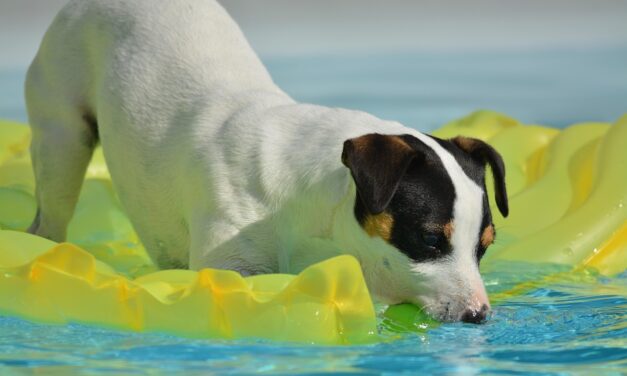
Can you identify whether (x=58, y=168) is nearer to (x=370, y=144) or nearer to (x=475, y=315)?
(x=370, y=144)

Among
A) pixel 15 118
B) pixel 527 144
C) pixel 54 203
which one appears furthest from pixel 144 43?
pixel 15 118

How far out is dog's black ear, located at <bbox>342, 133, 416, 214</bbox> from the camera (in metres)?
4.19

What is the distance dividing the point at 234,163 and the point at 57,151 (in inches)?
52.1

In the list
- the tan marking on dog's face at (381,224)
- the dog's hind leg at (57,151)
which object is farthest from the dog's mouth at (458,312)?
the dog's hind leg at (57,151)

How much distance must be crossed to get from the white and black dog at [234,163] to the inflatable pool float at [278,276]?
0.75 ft

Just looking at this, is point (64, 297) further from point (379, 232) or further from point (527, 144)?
point (527, 144)

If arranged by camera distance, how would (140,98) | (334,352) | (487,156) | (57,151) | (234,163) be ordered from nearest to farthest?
Answer: (334,352) → (487,156) → (234,163) → (140,98) → (57,151)

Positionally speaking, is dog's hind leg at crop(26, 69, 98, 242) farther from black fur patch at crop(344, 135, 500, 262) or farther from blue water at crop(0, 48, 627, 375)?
black fur patch at crop(344, 135, 500, 262)

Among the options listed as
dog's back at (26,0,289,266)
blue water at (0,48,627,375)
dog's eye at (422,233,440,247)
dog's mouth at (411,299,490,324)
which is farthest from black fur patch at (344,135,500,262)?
dog's back at (26,0,289,266)

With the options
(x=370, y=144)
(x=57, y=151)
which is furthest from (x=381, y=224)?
(x=57, y=151)

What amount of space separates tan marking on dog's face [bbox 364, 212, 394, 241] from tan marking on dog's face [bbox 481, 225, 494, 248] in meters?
0.31

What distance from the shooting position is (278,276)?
440 cm

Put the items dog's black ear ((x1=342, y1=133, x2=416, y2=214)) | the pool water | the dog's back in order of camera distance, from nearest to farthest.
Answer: the pool water, dog's black ear ((x1=342, y1=133, x2=416, y2=214)), the dog's back

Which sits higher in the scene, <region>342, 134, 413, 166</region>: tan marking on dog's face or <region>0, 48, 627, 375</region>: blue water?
<region>342, 134, 413, 166</region>: tan marking on dog's face
